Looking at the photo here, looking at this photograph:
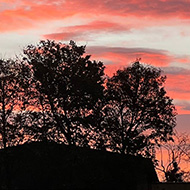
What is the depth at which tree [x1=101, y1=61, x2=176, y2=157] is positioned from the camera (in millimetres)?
56103

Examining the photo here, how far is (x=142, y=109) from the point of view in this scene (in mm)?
57750

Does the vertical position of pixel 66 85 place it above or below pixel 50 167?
above

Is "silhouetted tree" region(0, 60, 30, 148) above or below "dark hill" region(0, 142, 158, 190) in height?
above

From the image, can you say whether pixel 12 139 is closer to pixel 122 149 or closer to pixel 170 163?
pixel 122 149

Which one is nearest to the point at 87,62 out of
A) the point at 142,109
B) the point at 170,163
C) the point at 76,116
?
the point at 76,116

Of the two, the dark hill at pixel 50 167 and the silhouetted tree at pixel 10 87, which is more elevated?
the silhouetted tree at pixel 10 87

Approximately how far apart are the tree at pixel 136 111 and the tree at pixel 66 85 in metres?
5.60

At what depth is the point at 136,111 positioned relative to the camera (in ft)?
191

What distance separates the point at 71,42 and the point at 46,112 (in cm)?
823

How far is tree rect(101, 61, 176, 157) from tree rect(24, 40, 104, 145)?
18.4 ft

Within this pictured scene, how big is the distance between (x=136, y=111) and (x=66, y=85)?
11.2m

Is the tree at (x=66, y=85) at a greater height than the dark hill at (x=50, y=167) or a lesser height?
greater

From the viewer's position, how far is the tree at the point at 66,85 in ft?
165

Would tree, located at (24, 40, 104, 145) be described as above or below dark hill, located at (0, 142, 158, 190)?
above
